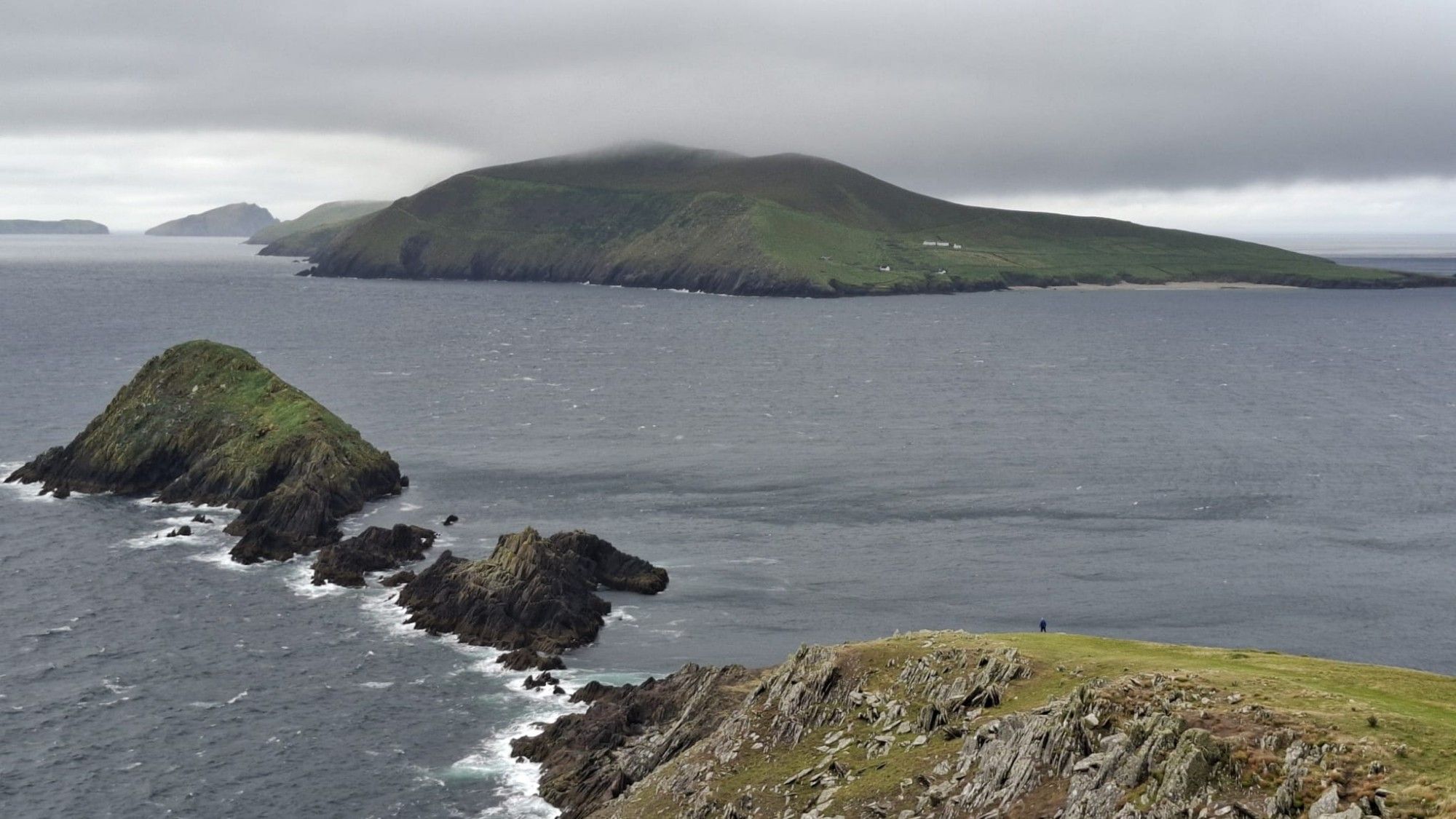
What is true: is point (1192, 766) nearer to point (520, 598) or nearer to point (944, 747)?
point (944, 747)

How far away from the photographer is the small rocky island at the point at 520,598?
8538 centimetres

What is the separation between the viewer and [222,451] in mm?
122312

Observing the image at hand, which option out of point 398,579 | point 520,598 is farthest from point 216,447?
point 520,598

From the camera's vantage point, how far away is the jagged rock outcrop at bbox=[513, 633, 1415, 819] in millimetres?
43219

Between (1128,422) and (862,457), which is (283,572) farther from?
(1128,422)

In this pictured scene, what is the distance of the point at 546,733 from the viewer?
68812 mm

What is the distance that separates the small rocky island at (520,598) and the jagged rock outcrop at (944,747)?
16193 mm

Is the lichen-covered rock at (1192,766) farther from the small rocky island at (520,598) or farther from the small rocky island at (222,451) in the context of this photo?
the small rocky island at (222,451)

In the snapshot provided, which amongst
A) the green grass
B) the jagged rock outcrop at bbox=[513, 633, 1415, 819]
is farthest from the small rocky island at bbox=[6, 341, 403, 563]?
the jagged rock outcrop at bbox=[513, 633, 1415, 819]

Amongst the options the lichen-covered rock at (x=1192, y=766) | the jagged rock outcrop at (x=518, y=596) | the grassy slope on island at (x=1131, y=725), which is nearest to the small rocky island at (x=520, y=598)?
the jagged rock outcrop at (x=518, y=596)

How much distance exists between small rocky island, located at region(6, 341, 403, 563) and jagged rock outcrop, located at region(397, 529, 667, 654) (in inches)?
868

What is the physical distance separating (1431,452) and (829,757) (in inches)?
4784

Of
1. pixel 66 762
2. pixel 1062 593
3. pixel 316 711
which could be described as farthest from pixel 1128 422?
pixel 66 762

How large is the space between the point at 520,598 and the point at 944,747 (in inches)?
1676
